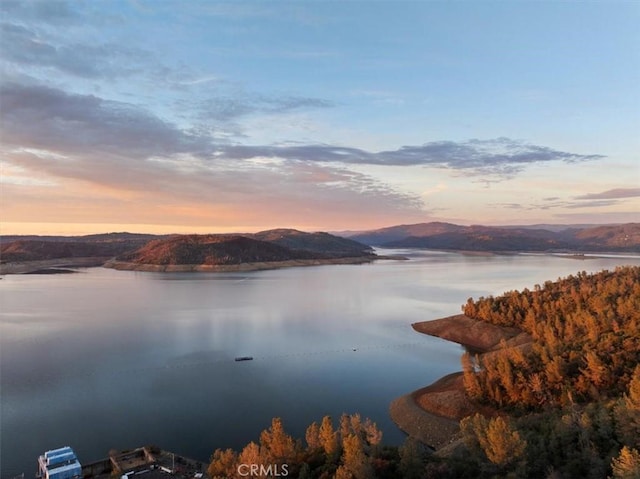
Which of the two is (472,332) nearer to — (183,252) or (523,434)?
(523,434)

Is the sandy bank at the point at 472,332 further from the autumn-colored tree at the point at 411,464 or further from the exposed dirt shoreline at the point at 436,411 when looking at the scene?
the autumn-colored tree at the point at 411,464

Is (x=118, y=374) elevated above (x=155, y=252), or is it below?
below

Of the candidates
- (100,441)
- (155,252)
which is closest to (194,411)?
(100,441)

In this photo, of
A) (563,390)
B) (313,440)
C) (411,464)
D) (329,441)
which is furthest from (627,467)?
(563,390)

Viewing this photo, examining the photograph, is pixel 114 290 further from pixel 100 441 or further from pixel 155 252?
pixel 100 441

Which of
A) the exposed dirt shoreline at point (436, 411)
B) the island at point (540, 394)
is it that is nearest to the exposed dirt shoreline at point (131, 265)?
the island at point (540, 394)

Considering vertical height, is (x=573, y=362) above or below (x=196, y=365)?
above
